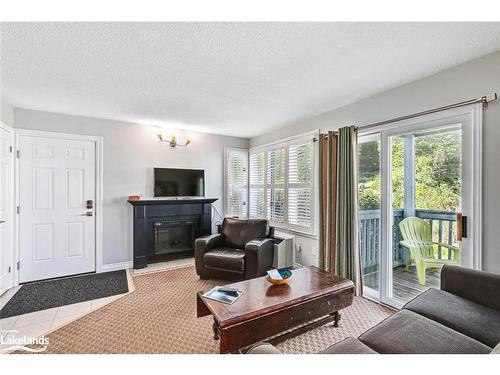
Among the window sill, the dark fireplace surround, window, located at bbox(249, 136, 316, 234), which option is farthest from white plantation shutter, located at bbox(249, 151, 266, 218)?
the dark fireplace surround

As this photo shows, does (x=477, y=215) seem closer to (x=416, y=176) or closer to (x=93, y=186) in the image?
(x=416, y=176)

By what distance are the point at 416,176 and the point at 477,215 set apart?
0.63 meters

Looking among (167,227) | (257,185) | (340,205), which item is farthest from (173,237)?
(340,205)

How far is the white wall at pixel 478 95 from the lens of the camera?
1817mm

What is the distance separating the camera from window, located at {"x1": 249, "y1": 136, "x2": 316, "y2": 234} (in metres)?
3.57

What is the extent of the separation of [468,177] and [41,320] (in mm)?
4115

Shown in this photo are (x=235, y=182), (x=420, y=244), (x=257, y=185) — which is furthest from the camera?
(x=235, y=182)

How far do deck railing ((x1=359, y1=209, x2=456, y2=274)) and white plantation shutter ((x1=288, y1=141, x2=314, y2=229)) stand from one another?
0.82 metres

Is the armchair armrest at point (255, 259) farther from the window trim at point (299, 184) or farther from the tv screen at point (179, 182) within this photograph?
the tv screen at point (179, 182)

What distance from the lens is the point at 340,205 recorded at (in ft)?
9.56

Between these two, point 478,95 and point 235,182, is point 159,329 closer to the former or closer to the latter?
point 235,182

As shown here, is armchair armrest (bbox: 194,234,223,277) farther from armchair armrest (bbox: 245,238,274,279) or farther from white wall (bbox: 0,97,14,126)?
white wall (bbox: 0,97,14,126)

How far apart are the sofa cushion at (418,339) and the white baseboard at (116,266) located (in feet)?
11.8
